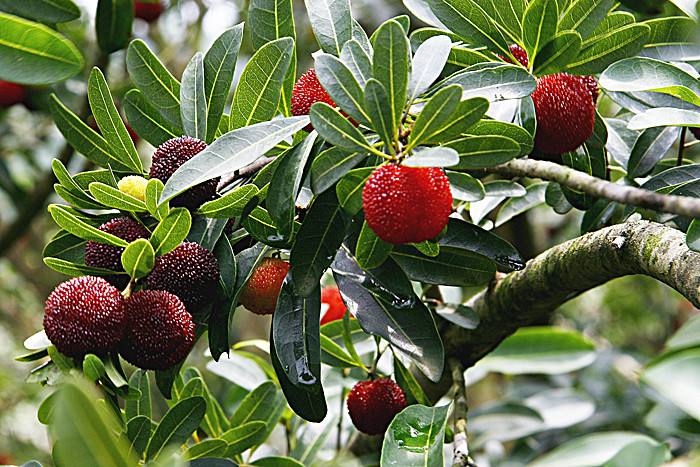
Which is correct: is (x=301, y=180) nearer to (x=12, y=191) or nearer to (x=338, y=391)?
(x=338, y=391)

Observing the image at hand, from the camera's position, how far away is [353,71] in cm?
54

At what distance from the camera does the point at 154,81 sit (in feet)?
2.38

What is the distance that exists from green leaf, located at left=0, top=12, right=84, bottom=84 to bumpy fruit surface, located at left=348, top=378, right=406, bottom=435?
1.61 ft

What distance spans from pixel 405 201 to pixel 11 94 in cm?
160

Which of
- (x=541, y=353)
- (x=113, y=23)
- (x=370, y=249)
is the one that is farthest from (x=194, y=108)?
(x=541, y=353)

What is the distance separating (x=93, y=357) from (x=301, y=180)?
23cm

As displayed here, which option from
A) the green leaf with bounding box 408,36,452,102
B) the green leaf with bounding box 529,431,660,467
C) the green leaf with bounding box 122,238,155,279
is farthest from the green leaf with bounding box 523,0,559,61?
the green leaf with bounding box 529,431,660,467

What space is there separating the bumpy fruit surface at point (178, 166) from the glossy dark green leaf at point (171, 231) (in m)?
0.05

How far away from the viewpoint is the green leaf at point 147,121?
28.9 inches

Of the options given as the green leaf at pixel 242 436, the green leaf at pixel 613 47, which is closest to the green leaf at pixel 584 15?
the green leaf at pixel 613 47

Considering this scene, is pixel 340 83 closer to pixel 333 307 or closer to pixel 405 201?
pixel 405 201

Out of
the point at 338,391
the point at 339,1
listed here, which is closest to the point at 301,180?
the point at 339,1

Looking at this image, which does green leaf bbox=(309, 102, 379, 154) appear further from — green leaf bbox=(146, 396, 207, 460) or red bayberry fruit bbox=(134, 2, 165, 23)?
red bayberry fruit bbox=(134, 2, 165, 23)

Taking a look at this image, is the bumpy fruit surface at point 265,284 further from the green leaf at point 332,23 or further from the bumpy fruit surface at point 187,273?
the green leaf at point 332,23
